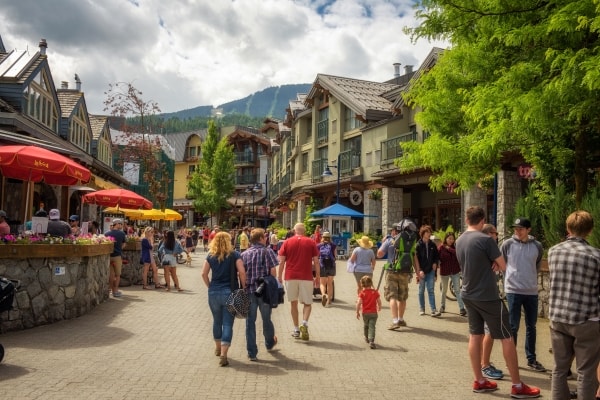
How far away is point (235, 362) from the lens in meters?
7.00

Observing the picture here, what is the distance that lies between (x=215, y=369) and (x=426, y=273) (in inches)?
217

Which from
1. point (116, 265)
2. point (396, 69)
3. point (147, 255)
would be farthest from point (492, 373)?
point (396, 69)

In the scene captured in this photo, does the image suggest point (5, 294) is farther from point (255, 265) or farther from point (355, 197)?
point (355, 197)

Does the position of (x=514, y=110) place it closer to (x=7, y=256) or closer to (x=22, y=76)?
(x=7, y=256)

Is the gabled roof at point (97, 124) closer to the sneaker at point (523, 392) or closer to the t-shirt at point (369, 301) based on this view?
the t-shirt at point (369, 301)

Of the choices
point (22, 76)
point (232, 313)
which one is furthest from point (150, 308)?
point (22, 76)

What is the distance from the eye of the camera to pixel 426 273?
1080cm

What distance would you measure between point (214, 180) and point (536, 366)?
49848 mm

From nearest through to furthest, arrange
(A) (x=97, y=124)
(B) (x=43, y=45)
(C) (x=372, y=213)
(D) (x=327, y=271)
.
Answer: (D) (x=327, y=271), (B) (x=43, y=45), (C) (x=372, y=213), (A) (x=97, y=124)

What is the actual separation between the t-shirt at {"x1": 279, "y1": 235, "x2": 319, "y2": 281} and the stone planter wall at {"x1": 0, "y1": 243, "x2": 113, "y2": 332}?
3777 mm

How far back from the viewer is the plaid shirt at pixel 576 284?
15.3 ft

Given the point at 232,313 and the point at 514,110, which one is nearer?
the point at 232,313

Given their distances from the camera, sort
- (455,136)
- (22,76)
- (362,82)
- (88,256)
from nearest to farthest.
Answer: (88,256)
(455,136)
(22,76)
(362,82)

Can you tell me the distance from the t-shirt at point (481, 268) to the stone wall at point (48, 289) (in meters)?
6.70
